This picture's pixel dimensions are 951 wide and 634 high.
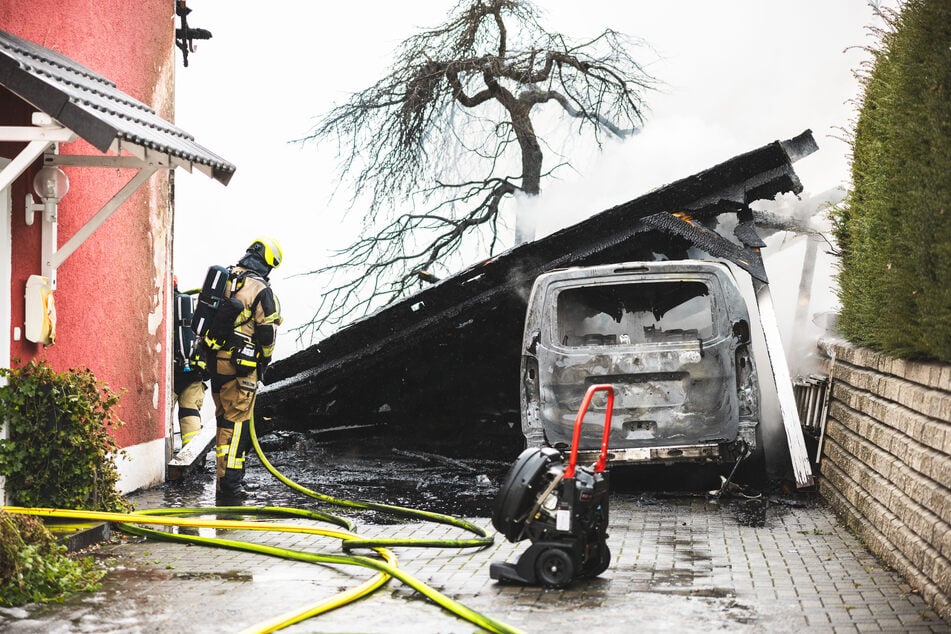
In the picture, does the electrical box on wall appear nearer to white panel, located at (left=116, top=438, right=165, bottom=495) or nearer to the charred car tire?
white panel, located at (left=116, top=438, right=165, bottom=495)

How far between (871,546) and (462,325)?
7214 millimetres

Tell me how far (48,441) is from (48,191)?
1828 millimetres

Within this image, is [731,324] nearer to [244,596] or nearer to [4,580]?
[244,596]

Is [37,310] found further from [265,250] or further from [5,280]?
[265,250]

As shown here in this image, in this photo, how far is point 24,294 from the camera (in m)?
7.80

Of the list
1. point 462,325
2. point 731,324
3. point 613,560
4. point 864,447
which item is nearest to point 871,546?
point 864,447

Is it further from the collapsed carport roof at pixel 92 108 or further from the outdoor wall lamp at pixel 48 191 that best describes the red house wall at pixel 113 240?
the collapsed carport roof at pixel 92 108

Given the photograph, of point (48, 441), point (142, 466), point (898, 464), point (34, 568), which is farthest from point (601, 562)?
point (142, 466)

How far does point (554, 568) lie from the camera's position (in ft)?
19.7

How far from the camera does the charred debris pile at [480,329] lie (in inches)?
474

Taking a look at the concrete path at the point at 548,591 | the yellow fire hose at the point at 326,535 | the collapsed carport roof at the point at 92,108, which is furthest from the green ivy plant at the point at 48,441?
the collapsed carport roof at the point at 92,108

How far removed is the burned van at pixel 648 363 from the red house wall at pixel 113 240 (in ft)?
11.7

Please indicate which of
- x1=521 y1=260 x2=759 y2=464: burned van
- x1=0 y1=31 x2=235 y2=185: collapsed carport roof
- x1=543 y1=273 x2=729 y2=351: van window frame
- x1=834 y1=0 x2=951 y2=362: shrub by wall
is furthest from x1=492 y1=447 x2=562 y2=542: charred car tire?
x1=543 y1=273 x2=729 y2=351: van window frame

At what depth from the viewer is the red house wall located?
793 cm
